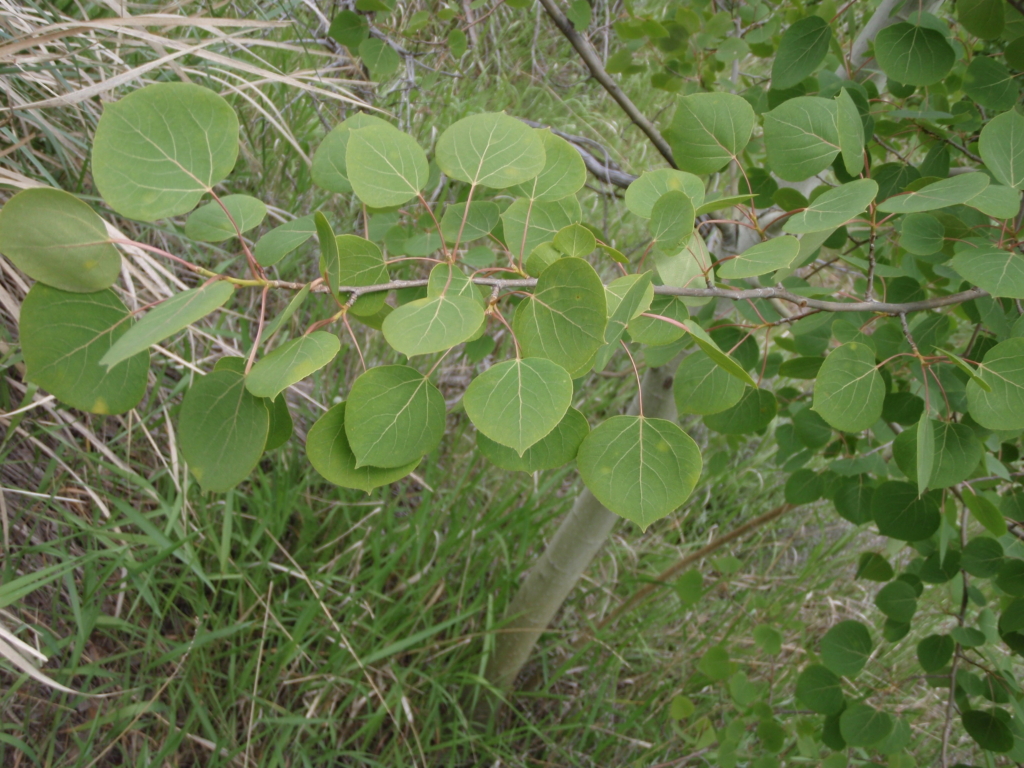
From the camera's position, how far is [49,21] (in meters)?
1.00

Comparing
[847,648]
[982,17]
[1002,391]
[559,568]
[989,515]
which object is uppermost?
[982,17]

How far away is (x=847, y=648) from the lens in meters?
0.90

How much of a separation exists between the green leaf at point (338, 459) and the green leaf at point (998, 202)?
1.42 ft

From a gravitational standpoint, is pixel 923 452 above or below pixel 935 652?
above

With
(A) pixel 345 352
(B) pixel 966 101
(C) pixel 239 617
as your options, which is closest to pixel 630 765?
(C) pixel 239 617

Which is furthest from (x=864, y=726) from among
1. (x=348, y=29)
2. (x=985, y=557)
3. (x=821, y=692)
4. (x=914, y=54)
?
(x=348, y=29)

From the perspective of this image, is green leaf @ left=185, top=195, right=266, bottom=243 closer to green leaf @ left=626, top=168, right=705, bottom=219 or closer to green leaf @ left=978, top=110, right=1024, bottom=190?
green leaf @ left=626, top=168, right=705, bottom=219

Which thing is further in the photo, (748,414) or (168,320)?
(748,414)

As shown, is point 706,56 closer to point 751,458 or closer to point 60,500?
point 751,458

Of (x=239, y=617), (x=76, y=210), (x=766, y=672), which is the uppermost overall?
(x=76, y=210)

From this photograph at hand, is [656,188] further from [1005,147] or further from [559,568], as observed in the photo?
[559,568]

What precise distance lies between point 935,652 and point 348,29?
115 cm

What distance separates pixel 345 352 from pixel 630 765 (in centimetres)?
102

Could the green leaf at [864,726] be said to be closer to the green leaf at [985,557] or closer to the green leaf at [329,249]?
the green leaf at [985,557]
